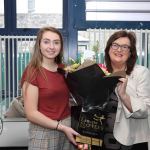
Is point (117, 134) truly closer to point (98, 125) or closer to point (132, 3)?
point (98, 125)

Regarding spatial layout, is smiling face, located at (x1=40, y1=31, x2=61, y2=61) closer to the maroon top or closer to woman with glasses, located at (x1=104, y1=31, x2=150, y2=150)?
the maroon top

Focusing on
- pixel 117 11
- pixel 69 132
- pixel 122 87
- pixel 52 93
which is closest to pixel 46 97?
pixel 52 93

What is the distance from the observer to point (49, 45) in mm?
1432

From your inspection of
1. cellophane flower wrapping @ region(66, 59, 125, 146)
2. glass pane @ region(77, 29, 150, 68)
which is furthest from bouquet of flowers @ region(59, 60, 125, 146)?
glass pane @ region(77, 29, 150, 68)

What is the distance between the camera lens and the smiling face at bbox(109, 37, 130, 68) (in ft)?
4.82

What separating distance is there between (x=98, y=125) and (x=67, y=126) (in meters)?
0.16

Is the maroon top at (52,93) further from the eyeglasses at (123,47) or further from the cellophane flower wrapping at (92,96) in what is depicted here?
the eyeglasses at (123,47)

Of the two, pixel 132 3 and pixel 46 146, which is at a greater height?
pixel 132 3

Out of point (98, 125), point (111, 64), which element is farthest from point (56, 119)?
point (111, 64)

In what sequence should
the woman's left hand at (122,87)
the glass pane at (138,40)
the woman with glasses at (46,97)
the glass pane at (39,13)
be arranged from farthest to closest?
the glass pane at (39,13), the glass pane at (138,40), the woman with glasses at (46,97), the woman's left hand at (122,87)

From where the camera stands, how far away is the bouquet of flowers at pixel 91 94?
4.27ft

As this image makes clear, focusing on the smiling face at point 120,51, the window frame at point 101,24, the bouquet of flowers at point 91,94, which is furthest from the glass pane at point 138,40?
the bouquet of flowers at point 91,94

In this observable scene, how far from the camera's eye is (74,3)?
8.73ft

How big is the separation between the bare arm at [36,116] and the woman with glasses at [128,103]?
0.16 m
